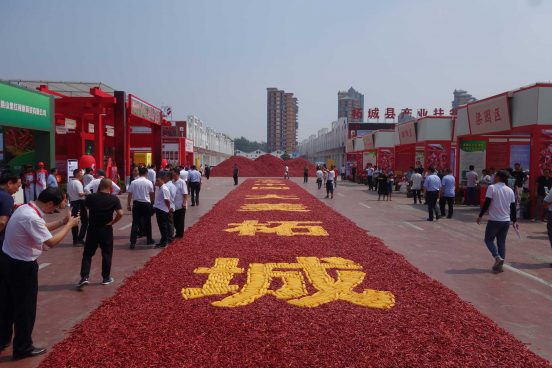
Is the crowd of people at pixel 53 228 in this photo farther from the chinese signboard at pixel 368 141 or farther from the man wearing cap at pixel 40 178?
the chinese signboard at pixel 368 141

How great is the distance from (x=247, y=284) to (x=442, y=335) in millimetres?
3088

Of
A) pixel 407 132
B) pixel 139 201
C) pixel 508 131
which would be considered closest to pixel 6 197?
pixel 139 201

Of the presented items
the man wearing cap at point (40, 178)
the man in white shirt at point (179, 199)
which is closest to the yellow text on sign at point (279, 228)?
the man in white shirt at point (179, 199)

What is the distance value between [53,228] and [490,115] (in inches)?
740

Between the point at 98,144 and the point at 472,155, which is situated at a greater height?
the point at 98,144

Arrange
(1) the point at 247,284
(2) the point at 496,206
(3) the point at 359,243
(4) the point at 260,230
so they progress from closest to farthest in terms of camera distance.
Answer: (1) the point at 247,284, (2) the point at 496,206, (3) the point at 359,243, (4) the point at 260,230

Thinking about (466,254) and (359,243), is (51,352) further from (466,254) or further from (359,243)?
(466,254)

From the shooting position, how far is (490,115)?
19.5 m

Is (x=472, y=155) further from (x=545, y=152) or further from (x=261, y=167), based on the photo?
(x=261, y=167)

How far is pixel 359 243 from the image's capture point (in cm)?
1076

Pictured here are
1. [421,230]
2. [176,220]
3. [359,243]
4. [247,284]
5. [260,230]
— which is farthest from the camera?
[421,230]

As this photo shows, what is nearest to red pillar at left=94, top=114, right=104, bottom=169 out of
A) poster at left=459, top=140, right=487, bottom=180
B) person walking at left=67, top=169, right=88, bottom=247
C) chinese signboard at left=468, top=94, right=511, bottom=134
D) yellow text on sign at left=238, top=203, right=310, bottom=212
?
yellow text on sign at left=238, top=203, right=310, bottom=212

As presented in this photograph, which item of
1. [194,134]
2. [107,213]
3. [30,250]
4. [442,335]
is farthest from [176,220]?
[194,134]

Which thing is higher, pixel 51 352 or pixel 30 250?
pixel 30 250
